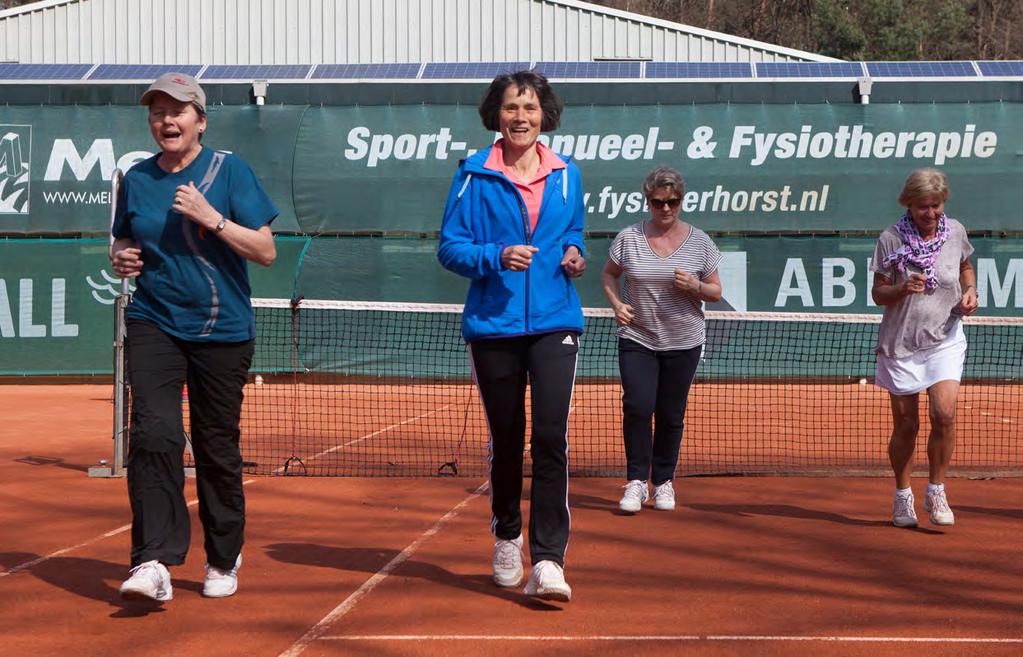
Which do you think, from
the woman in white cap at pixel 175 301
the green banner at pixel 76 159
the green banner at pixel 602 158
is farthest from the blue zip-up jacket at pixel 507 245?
the green banner at pixel 76 159

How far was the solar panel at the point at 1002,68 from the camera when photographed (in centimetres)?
1736

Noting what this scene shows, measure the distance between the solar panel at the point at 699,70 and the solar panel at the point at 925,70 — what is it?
1713mm

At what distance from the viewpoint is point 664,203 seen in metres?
7.11

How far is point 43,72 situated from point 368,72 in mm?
4509

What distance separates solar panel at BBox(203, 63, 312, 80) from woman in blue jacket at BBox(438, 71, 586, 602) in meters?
13.6

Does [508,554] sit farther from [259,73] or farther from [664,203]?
[259,73]

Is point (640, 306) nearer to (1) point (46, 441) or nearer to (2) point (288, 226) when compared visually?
(1) point (46, 441)

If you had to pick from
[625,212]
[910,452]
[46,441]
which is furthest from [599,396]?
[910,452]

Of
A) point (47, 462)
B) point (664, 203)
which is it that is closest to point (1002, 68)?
point (664, 203)

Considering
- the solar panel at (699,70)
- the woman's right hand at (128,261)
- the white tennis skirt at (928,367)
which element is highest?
the solar panel at (699,70)

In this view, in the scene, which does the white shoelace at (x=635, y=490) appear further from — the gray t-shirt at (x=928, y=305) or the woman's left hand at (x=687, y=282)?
the gray t-shirt at (x=928, y=305)

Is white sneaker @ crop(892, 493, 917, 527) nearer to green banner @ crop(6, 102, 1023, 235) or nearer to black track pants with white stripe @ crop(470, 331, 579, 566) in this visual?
black track pants with white stripe @ crop(470, 331, 579, 566)

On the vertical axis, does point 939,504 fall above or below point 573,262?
below

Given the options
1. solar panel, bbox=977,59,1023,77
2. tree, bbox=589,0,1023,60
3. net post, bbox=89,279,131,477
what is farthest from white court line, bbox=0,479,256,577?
tree, bbox=589,0,1023,60
